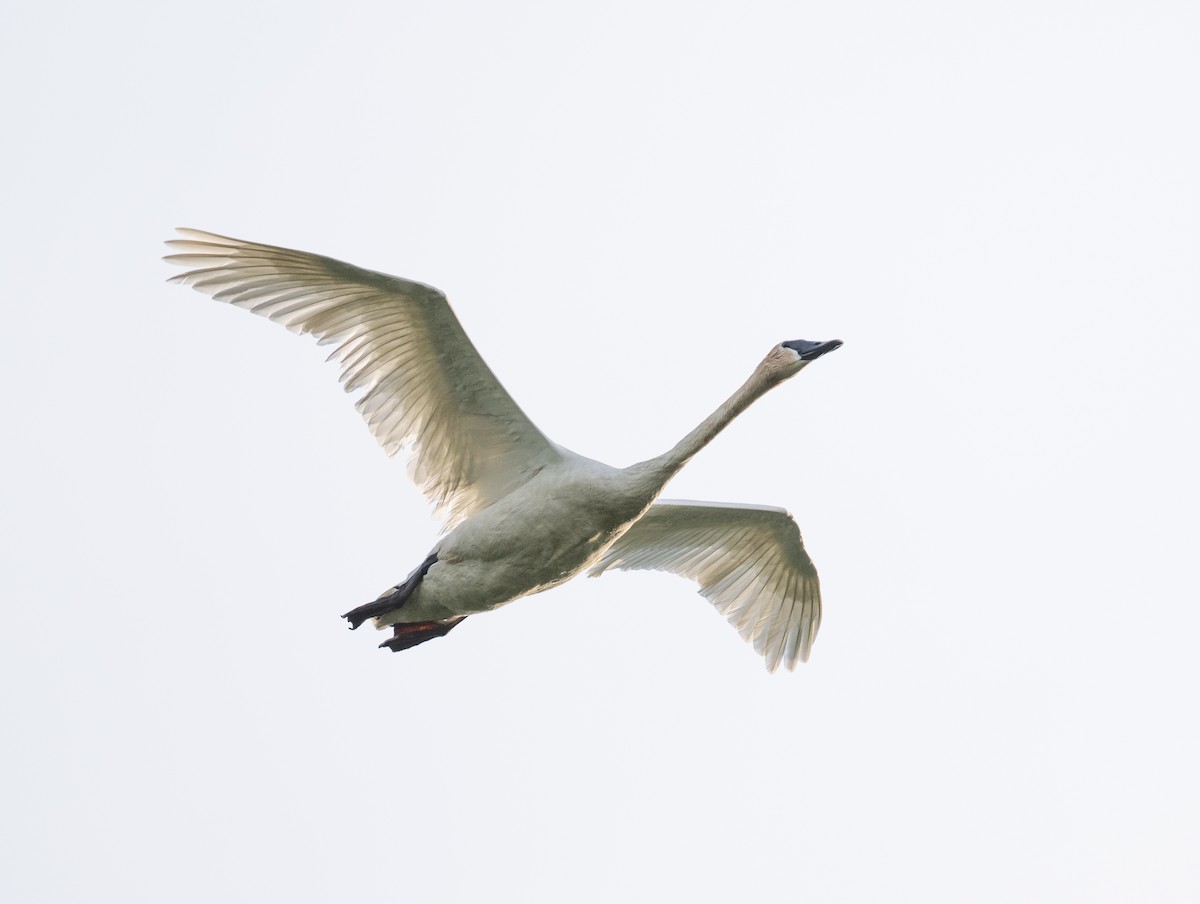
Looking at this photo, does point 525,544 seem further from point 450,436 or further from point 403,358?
point 403,358

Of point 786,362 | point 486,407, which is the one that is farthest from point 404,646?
point 786,362

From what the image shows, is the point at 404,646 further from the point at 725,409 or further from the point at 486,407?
the point at 725,409

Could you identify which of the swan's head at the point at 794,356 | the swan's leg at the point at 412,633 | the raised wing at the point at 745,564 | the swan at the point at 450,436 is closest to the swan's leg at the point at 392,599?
the swan at the point at 450,436

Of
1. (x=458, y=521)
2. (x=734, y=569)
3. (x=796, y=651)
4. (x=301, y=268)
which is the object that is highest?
(x=301, y=268)

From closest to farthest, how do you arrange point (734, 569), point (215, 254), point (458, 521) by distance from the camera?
point (215, 254) < point (458, 521) < point (734, 569)

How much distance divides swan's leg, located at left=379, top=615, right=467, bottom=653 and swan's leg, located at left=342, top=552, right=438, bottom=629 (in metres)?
0.45

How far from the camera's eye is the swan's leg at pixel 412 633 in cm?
1359

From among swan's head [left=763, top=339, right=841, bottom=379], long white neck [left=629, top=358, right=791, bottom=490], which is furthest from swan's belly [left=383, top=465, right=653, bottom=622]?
swan's head [left=763, top=339, right=841, bottom=379]

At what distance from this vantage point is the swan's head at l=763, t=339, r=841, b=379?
1288 centimetres

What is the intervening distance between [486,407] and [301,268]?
1.87 meters

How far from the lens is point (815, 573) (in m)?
15.7

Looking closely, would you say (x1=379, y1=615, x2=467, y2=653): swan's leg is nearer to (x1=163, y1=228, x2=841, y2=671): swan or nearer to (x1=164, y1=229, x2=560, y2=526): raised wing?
(x1=163, y1=228, x2=841, y2=671): swan

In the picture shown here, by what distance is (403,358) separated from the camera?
1280 cm

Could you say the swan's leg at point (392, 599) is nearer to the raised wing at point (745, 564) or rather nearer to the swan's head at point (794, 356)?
the raised wing at point (745, 564)
